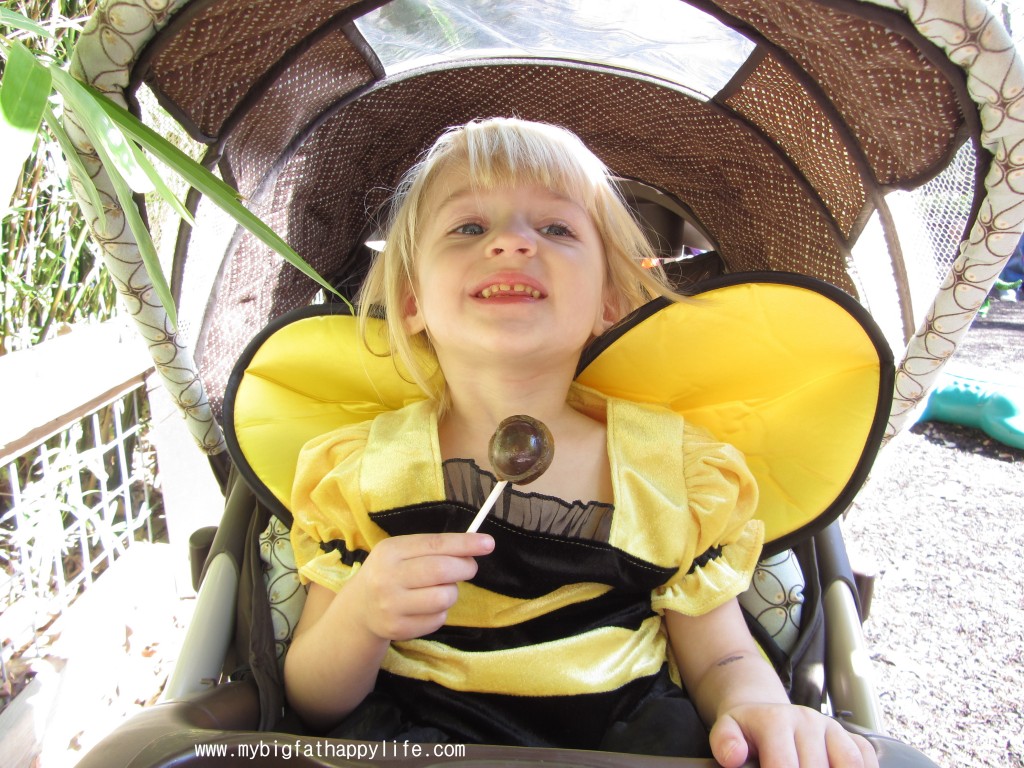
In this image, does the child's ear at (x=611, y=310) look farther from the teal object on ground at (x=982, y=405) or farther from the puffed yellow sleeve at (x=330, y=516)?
the teal object on ground at (x=982, y=405)

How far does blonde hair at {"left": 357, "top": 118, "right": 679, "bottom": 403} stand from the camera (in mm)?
1116

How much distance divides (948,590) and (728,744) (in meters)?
2.00

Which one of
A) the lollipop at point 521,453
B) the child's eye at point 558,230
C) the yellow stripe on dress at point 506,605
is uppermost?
the child's eye at point 558,230

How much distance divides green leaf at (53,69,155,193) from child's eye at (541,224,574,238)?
54 cm

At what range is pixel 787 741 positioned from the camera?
29.7 inches

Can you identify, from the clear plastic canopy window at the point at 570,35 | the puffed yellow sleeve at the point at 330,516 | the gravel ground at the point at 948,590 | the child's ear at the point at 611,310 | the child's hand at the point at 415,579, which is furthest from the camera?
the gravel ground at the point at 948,590

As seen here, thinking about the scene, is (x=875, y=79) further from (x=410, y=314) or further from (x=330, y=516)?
(x=330, y=516)

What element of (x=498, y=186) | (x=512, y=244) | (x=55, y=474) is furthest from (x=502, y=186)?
(x=55, y=474)

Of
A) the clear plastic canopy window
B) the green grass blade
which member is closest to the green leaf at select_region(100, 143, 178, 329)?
the green grass blade

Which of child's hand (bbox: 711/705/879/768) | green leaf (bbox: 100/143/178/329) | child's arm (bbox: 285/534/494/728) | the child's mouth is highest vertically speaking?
green leaf (bbox: 100/143/178/329)

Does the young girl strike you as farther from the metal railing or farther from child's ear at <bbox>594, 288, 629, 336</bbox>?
the metal railing

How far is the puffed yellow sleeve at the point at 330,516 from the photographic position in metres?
1.04

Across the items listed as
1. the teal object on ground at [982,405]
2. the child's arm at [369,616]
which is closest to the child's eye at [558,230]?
the child's arm at [369,616]

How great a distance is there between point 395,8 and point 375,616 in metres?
0.87
